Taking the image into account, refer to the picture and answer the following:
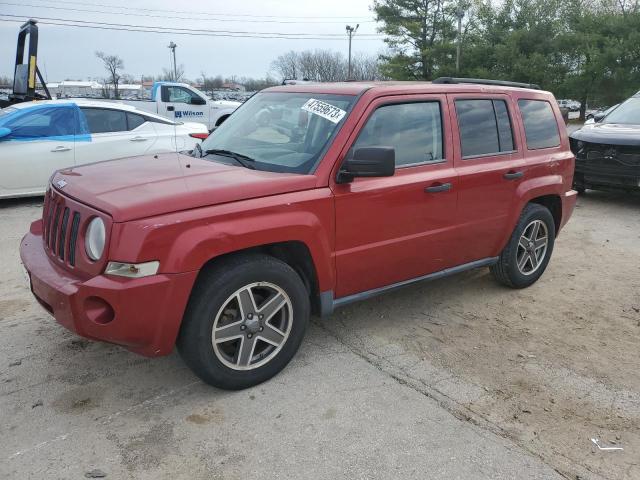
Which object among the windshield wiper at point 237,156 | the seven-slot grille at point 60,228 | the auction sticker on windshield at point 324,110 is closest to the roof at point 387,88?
the auction sticker on windshield at point 324,110

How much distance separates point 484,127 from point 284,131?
1.64 meters

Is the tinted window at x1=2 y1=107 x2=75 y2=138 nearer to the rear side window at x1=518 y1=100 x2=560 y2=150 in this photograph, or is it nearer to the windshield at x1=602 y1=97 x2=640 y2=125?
the rear side window at x1=518 y1=100 x2=560 y2=150

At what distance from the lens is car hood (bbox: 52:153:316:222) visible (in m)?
2.76

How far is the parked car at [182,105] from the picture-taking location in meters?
15.3

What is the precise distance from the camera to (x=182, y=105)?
51.3 feet

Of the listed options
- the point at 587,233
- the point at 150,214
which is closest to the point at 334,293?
the point at 150,214

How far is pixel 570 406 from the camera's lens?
124 inches

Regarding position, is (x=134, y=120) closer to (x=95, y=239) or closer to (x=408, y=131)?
(x=408, y=131)

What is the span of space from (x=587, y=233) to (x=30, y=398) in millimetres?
6542

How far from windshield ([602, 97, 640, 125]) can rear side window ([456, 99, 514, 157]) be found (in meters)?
6.00

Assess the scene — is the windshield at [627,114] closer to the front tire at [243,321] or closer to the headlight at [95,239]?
the front tire at [243,321]

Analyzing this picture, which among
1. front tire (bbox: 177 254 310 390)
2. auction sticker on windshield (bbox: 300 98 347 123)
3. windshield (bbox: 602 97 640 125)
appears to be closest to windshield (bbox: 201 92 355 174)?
auction sticker on windshield (bbox: 300 98 347 123)

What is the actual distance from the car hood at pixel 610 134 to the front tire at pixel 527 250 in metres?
4.16

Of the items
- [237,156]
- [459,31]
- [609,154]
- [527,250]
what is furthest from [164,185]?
[459,31]
